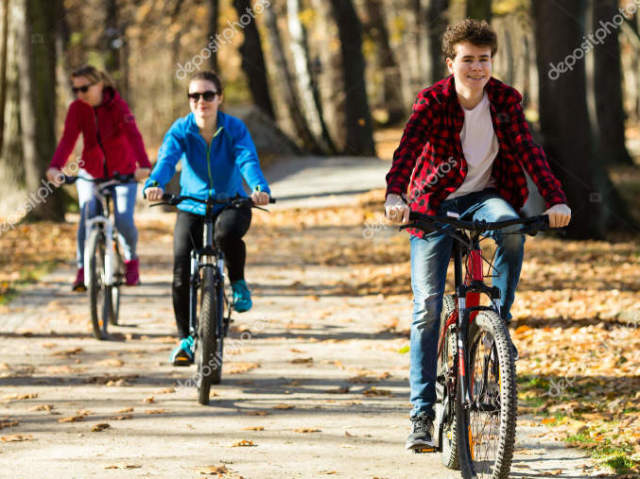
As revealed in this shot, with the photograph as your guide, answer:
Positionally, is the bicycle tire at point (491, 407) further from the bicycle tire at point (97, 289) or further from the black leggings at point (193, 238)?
the bicycle tire at point (97, 289)

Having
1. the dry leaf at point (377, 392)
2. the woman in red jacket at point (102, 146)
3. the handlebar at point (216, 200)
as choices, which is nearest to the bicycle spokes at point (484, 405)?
the dry leaf at point (377, 392)

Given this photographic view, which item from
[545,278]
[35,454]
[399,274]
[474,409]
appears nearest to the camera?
[474,409]

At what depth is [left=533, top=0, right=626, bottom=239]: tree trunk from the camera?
14.3 meters

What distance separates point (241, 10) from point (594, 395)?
1942 centimetres

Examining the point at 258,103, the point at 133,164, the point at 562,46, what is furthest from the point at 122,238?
the point at 258,103

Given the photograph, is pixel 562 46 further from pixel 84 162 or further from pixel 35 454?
pixel 35 454

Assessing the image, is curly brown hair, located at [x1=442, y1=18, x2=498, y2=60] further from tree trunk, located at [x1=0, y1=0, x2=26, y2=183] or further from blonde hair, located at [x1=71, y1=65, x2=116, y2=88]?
tree trunk, located at [x1=0, y1=0, x2=26, y2=183]

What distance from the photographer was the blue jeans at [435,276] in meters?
4.60

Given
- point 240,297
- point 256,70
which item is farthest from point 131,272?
point 256,70

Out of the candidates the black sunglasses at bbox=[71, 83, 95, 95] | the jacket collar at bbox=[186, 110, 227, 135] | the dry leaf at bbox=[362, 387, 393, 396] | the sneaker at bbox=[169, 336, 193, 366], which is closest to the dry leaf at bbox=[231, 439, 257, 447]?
the sneaker at bbox=[169, 336, 193, 366]

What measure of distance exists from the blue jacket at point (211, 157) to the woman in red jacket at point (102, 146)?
1793mm

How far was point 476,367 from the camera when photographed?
4395 mm

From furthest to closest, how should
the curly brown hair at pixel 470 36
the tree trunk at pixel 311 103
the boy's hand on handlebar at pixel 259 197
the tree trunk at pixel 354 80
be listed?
the tree trunk at pixel 311 103, the tree trunk at pixel 354 80, the boy's hand on handlebar at pixel 259 197, the curly brown hair at pixel 470 36

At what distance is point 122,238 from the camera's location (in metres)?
8.53
